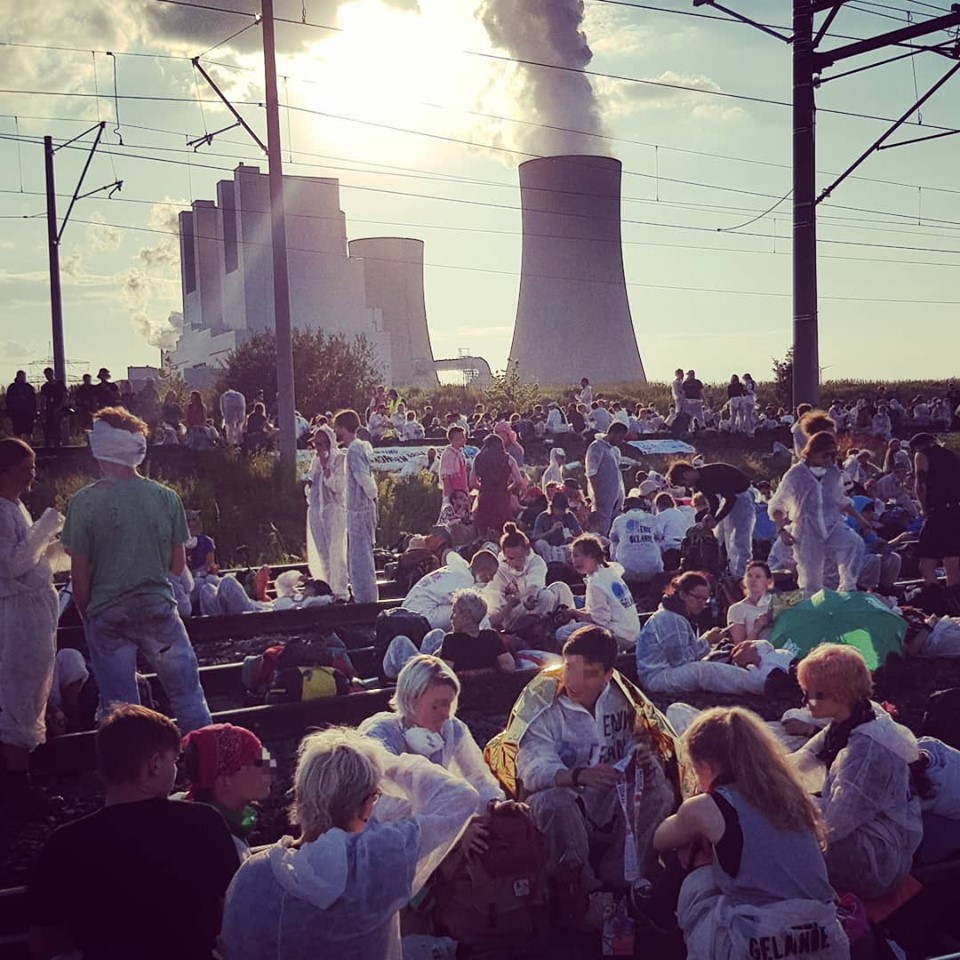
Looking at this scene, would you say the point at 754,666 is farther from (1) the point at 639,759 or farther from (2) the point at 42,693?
(2) the point at 42,693

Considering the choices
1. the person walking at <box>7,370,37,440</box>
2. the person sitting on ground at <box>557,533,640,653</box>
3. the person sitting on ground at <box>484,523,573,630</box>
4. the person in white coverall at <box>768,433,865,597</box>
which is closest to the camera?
the person sitting on ground at <box>557,533,640,653</box>

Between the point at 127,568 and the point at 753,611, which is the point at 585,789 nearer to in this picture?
the point at 127,568

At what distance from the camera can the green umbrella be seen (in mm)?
7555

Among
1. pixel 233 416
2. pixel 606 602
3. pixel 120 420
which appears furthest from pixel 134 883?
pixel 233 416

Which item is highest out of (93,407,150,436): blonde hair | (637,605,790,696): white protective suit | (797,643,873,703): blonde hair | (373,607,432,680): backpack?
(93,407,150,436): blonde hair

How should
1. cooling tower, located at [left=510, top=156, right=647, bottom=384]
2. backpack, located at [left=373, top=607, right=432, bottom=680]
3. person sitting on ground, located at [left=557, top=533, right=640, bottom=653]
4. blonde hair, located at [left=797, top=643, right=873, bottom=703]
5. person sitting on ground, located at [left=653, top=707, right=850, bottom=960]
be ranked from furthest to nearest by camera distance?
cooling tower, located at [left=510, top=156, right=647, bottom=384] → person sitting on ground, located at [left=557, top=533, right=640, bottom=653] → backpack, located at [left=373, top=607, right=432, bottom=680] → blonde hair, located at [left=797, top=643, right=873, bottom=703] → person sitting on ground, located at [left=653, top=707, right=850, bottom=960]

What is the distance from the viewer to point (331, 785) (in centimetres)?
292

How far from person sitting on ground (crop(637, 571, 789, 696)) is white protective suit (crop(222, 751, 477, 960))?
4450mm

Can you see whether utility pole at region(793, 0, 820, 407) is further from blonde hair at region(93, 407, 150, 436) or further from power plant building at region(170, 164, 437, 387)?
power plant building at region(170, 164, 437, 387)

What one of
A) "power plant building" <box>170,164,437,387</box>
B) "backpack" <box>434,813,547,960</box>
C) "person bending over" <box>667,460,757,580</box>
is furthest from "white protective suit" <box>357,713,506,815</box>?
"power plant building" <box>170,164,437,387</box>

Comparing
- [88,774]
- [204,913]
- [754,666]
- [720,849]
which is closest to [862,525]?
[754,666]

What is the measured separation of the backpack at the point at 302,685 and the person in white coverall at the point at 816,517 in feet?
13.5

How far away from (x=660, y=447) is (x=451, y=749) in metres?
22.0

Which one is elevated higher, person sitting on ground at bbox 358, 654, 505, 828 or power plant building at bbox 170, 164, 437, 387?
power plant building at bbox 170, 164, 437, 387
